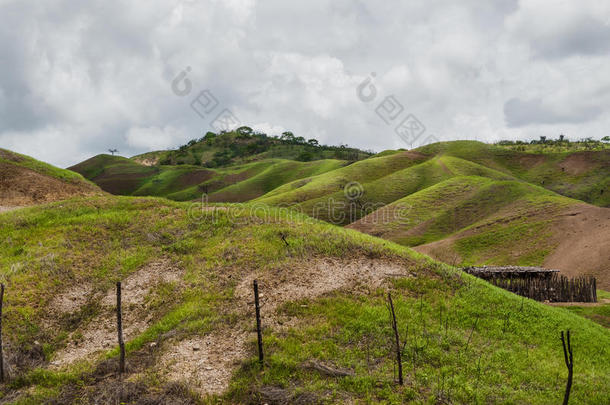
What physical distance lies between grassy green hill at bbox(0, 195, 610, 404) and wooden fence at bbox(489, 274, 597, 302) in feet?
28.0

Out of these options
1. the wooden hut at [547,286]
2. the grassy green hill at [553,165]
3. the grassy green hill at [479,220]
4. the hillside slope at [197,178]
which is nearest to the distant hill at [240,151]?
the hillside slope at [197,178]

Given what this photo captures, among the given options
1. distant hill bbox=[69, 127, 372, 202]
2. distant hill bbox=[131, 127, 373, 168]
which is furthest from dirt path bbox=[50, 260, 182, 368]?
distant hill bbox=[131, 127, 373, 168]

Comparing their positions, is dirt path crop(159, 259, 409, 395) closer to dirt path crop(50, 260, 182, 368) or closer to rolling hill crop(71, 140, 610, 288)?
dirt path crop(50, 260, 182, 368)

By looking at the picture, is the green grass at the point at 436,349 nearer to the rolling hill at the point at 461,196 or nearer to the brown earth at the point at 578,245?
the brown earth at the point at 578,245

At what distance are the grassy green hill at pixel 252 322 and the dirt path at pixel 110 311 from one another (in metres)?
0.06

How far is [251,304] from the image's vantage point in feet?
43.2

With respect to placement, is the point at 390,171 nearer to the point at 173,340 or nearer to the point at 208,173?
the point at 208,173

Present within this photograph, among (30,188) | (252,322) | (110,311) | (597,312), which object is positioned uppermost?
(30,188)

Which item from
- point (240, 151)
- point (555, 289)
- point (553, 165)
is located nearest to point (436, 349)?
point (555, 289)

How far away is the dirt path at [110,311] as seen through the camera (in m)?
12.0

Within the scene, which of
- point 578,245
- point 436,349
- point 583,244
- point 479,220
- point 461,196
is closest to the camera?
point 436,349

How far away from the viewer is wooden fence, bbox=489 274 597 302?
21891 millimetres

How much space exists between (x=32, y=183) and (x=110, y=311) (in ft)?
102

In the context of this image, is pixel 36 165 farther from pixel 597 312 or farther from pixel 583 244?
pixel 583 244
